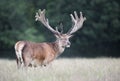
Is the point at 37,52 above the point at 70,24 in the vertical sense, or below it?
above

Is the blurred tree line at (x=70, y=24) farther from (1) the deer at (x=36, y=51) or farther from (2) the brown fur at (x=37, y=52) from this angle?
(2) the brown fur at (x=37, y=52)

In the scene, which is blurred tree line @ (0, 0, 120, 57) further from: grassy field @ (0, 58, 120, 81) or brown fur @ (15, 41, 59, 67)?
grassy field @ (0, 58, 120, 81)

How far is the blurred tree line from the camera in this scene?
112 feet

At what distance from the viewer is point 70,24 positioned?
33.6 metres

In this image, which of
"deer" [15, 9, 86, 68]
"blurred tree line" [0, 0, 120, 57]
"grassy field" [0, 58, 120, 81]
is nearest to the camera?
"grassy field" [0, 58, 120, 81]

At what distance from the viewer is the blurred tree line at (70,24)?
1342 inches

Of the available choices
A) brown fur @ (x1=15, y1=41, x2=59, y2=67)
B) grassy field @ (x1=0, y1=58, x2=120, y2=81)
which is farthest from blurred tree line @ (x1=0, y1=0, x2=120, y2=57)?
grassy field @ (x1=0, y1=58, x2=120, y2=81)

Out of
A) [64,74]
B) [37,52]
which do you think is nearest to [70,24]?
[37,52]

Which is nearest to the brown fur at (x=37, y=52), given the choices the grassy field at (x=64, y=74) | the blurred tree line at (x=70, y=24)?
the grassy field at (x=64, y=74)

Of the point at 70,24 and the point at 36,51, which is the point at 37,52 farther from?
the point at 70,24

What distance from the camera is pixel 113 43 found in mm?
34156

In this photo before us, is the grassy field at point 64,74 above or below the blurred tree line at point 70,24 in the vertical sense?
above

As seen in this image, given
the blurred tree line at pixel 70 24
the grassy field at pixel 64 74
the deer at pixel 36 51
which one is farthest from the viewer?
the blurred tree line at pixel 70 24

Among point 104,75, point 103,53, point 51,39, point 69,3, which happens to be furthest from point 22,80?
point 69,3
